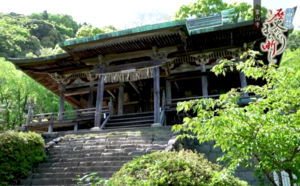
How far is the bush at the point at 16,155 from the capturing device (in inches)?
255

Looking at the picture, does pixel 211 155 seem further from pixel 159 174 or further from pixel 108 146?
pixel 159 174

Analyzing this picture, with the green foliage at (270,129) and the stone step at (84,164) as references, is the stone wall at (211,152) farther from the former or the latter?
the green foliage at (270,129)

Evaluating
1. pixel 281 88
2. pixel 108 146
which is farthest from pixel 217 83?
pixel 281 88

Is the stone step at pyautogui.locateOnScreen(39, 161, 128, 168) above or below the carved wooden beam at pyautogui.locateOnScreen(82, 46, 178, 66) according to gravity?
below

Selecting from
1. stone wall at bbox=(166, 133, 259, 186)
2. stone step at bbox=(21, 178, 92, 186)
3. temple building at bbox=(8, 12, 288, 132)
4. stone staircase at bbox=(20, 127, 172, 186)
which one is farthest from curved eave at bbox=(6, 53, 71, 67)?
stone wall at bbox=(166, 133, 259, 186)

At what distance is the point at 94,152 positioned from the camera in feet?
25.6

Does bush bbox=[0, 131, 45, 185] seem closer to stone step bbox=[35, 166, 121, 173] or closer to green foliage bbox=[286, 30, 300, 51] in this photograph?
stone step bbox=[35, 166, 121, 173]

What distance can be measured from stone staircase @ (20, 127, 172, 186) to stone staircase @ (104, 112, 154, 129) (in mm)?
1366

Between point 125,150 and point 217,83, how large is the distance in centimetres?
897

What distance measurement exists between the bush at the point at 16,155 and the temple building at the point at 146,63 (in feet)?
13.0

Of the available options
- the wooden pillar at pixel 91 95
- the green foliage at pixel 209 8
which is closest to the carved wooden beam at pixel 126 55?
the wooden pillar at pixel 91 95

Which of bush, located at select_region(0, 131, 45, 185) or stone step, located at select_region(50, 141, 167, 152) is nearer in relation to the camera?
bush, located at select_region(0, 131, 45, 185)

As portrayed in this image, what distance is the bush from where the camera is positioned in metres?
6.49

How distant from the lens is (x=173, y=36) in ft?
35.0
